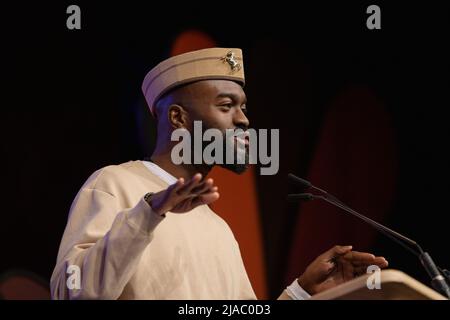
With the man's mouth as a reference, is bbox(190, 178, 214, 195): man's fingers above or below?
below

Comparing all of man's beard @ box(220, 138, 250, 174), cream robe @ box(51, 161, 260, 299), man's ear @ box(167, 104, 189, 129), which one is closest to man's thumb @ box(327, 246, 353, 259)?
cream robe @ box(51, 161, 260, 299)

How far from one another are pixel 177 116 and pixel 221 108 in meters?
0.19

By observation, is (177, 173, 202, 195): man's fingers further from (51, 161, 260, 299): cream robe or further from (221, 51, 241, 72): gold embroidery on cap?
(221, 51, 241, 72): gold embroidery on cap

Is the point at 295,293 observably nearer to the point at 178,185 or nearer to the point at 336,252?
the point at 336,252

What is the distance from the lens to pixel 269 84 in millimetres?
3924

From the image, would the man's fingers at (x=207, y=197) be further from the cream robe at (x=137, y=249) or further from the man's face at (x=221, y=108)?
the man's face at (x=221, y=108)

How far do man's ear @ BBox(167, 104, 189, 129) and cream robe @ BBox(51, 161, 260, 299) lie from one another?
23 cm

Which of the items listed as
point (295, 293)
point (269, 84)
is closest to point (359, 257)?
point (295, 293)

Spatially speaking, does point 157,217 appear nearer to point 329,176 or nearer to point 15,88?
point 15,88

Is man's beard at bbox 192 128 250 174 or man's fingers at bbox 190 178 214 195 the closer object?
man's fingers at bbox 190 178 214 195

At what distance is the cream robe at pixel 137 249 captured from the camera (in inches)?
81.5

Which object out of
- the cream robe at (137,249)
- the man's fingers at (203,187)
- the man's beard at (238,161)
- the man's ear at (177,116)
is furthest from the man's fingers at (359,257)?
the man's fingers at (203,187)

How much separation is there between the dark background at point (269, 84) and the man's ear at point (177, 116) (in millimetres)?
583

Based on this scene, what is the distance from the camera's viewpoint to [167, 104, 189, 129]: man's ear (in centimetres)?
285
